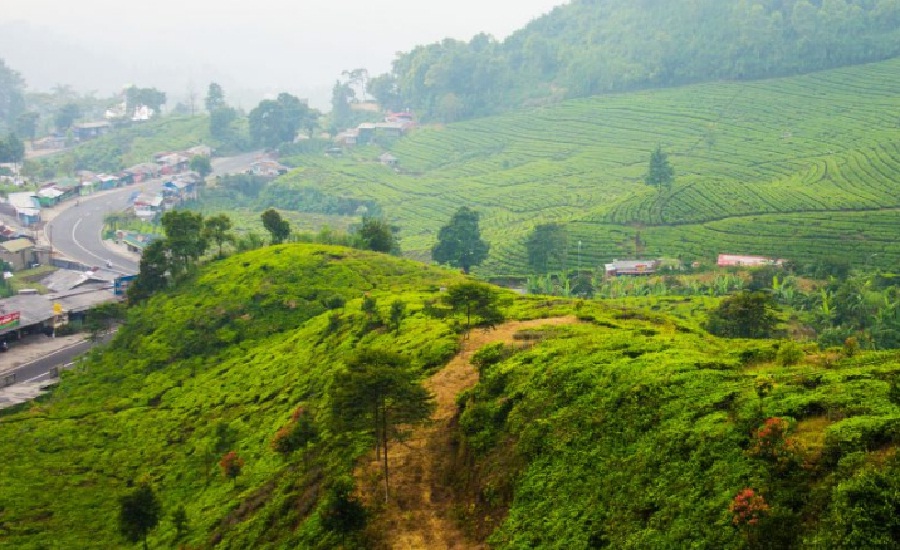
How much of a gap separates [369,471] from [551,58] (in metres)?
121

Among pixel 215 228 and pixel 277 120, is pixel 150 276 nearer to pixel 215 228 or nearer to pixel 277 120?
pixel 215 228

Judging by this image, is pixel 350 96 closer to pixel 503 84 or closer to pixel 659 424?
pixel 503 84

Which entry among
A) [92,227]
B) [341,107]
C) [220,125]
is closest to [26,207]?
[92,227]

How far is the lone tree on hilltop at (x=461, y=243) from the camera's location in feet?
205

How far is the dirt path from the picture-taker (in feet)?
65.3

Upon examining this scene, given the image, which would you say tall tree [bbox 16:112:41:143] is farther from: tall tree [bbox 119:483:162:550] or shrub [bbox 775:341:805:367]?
shrub [bbox 775:341:805:367]

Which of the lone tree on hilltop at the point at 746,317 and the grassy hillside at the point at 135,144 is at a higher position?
the grassy hillside at the point at 135,144

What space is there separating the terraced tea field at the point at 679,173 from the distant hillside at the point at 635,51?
3.94m

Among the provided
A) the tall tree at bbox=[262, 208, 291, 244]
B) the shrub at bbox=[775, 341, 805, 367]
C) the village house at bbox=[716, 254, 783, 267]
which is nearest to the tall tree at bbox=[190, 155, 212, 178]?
the tall tree at bbox=[262, 208, 291, 244]

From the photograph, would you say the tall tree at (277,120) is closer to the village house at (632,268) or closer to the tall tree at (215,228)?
the village house at (632,268)

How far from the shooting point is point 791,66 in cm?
10700

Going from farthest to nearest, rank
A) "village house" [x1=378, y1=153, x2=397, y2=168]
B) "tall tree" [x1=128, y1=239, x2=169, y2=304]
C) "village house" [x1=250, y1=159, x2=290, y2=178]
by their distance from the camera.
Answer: "village house" [x1=378, y1=153, x2=397, y2=168] → "village house" [x1=250, y1=159, x2=290, y2=178] → "tall tree" [x1=128, y1=239, x2=169, y2=304]

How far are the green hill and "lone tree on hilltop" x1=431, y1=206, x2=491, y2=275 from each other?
1704 cm

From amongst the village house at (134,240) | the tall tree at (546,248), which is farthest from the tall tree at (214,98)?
the tall tree at (546,248)
